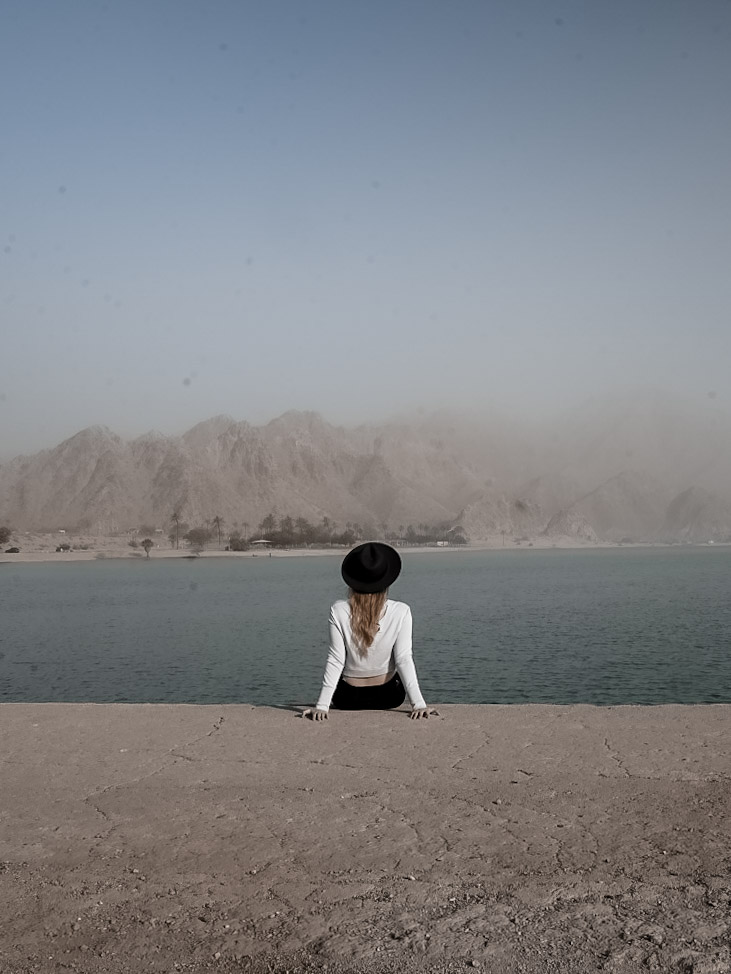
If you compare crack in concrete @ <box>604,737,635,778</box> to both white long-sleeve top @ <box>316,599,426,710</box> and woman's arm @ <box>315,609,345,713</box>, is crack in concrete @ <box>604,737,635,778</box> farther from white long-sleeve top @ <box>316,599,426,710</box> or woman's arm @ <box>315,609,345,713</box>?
woman's arm @ <box>315,609,345,713</box>

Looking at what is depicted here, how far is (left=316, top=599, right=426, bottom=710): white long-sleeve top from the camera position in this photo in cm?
731

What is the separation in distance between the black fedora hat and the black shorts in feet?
3.40

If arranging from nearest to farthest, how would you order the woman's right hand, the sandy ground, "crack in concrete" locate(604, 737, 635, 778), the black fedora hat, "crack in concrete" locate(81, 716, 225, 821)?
the sandy ground, "crack in concrete" locate(81, 716, 225, 821), "crack in concrete" locate(604, 737, 635, 778), the black fedora hat, the woman's right hand

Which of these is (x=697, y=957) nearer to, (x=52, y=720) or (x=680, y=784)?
(x=680, y=784)

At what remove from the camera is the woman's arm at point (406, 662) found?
7.38 meters

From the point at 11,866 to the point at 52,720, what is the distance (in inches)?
148

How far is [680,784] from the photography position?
5.67m

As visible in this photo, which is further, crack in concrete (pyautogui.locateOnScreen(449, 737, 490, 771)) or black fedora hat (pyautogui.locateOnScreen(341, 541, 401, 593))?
black fedora hat (pyautogui.locateOnScreen(341, 541, 401, 593))

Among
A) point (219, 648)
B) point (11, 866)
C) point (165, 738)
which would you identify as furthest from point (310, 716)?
point (219, 648)

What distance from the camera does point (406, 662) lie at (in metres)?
7.47

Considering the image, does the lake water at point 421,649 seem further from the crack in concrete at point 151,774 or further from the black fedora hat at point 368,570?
the black fedora hat at point 368,570

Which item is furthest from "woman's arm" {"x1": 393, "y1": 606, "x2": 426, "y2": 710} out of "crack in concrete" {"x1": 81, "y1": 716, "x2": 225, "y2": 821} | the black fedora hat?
"crack in concrete" {"x1": 81, "y1": 716, "x2": 225, "y2": 821}

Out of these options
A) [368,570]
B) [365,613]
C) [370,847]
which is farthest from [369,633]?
[370,847]

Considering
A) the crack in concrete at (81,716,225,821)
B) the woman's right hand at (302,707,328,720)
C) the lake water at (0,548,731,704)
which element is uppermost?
the crack in concrete at (81,716,225,821)
